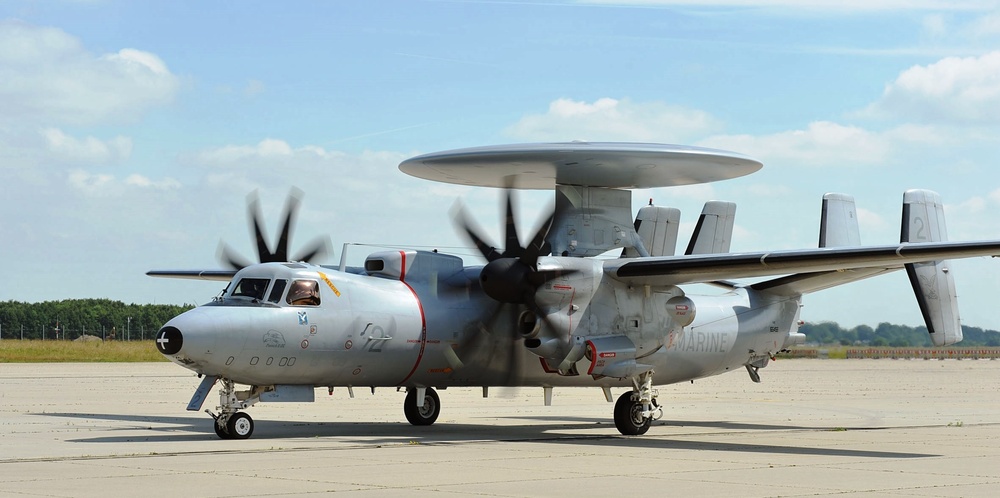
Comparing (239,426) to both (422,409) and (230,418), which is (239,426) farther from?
(422,409)

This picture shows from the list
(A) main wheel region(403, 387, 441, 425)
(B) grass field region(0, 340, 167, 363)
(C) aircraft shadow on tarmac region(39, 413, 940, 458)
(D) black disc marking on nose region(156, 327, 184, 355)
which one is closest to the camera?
(D) black disc marking on nose region(156, 327, 184, 355)

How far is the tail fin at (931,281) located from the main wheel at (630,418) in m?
6.10

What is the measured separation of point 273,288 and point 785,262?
9.06 m

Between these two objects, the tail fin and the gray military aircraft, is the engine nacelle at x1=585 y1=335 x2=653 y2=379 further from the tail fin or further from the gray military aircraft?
the tail fin

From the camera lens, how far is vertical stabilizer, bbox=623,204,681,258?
87.5 feet

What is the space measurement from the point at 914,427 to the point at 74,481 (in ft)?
58.0

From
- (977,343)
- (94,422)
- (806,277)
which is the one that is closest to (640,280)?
(806,277)

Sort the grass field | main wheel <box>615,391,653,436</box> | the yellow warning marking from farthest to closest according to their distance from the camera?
1. the grass field
2. main wheel <box>615,391,653,436</box>
3. the yellow warning marking

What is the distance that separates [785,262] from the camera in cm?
2016

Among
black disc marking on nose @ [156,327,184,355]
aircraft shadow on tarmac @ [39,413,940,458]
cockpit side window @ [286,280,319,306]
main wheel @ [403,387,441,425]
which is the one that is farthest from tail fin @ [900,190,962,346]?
black disc marking on nose @ [156,327,184,355]

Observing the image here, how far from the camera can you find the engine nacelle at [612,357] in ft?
70.1

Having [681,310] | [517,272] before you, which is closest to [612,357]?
[681,310]

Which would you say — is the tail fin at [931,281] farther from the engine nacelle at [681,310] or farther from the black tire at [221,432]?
the black tire at [221,432]

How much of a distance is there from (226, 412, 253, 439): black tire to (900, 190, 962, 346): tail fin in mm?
13388
